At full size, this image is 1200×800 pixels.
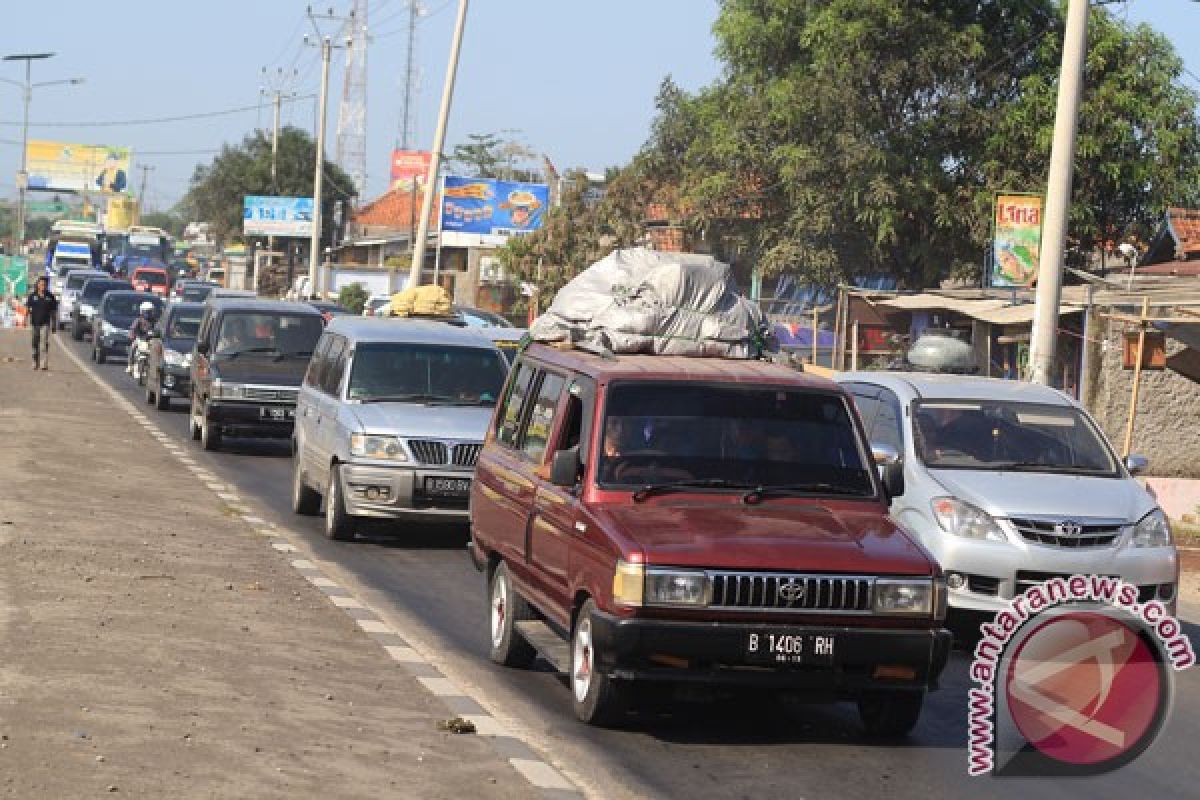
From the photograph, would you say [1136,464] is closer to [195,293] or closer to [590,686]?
[590,686]

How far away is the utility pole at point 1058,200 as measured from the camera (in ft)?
66.5

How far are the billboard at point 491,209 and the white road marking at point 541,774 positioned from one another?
6336 cm

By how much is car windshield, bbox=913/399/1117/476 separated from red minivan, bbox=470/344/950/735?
2355 millimetres

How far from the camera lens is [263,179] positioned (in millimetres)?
101188

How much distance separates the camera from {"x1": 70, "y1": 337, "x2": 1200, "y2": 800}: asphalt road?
28.6 feet

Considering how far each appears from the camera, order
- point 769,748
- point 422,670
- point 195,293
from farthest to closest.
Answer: point 195,293 < point 422,670 < point 769,748

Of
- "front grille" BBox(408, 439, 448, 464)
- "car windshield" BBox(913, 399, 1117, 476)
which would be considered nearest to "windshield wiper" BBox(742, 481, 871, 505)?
"car windshield" BBox(913, 399, 1117, 476)

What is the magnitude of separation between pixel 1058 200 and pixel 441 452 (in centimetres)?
720

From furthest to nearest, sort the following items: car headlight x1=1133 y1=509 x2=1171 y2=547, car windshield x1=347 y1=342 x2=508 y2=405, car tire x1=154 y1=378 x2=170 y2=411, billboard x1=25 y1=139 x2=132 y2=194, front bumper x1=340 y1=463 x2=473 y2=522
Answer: billboard x1=25 y1=139 x2=132 y2=194
car tire x1=154 y1=378 x2=170 y2=411
car windshield x1=347 y1=342 x2=508 y2=405
front bumper x1=340 y1=463 x2=473 y2=522
car headlight x1=1133 y1=509 x2=1171 y2=547

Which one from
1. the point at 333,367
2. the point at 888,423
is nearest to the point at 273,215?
the point at 333,367

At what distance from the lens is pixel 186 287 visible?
→ 62469 millimetres

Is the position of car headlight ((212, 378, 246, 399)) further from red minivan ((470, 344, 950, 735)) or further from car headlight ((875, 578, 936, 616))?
car headlight ((875, 578, 936, 616))

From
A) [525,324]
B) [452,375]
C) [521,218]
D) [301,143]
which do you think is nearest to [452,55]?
[525,324]

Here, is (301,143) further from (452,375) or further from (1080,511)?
(1080,511)
